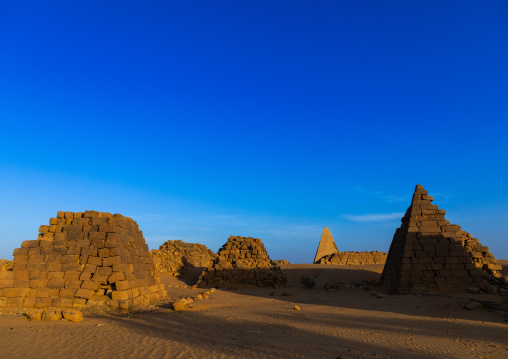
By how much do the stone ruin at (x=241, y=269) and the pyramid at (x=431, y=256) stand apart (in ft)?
22.8

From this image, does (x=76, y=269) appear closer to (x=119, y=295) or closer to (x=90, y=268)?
(x=90, y=268)

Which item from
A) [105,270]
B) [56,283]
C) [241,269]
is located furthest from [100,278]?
[241,269]

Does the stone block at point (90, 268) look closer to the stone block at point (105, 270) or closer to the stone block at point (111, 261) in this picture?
the stone block at point (105, 270)

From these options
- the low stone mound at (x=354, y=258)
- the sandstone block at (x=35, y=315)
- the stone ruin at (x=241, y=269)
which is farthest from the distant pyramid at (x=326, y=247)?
the sandstone block at (x=35, y=315)

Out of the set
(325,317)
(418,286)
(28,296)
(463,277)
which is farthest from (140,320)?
(463,277)

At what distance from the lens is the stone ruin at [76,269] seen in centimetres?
1046

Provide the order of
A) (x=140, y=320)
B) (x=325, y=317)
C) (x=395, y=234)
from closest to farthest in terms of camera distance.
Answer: (x=140, y=320) < (x=325, y=317) < (x=395, y=234)

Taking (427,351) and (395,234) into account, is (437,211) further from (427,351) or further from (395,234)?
(427,351)

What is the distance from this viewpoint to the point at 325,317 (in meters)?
9.80

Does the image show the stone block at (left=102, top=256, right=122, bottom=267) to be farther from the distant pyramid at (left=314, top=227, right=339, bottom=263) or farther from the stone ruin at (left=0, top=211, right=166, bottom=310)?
the distant pyramid at (left=314, top=227, right=339, bottom=263)

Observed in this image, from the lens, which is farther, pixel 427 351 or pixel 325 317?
pixel 325 317

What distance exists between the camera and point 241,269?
783 inches

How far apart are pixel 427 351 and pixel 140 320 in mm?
6808

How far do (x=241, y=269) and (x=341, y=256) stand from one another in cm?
1535
